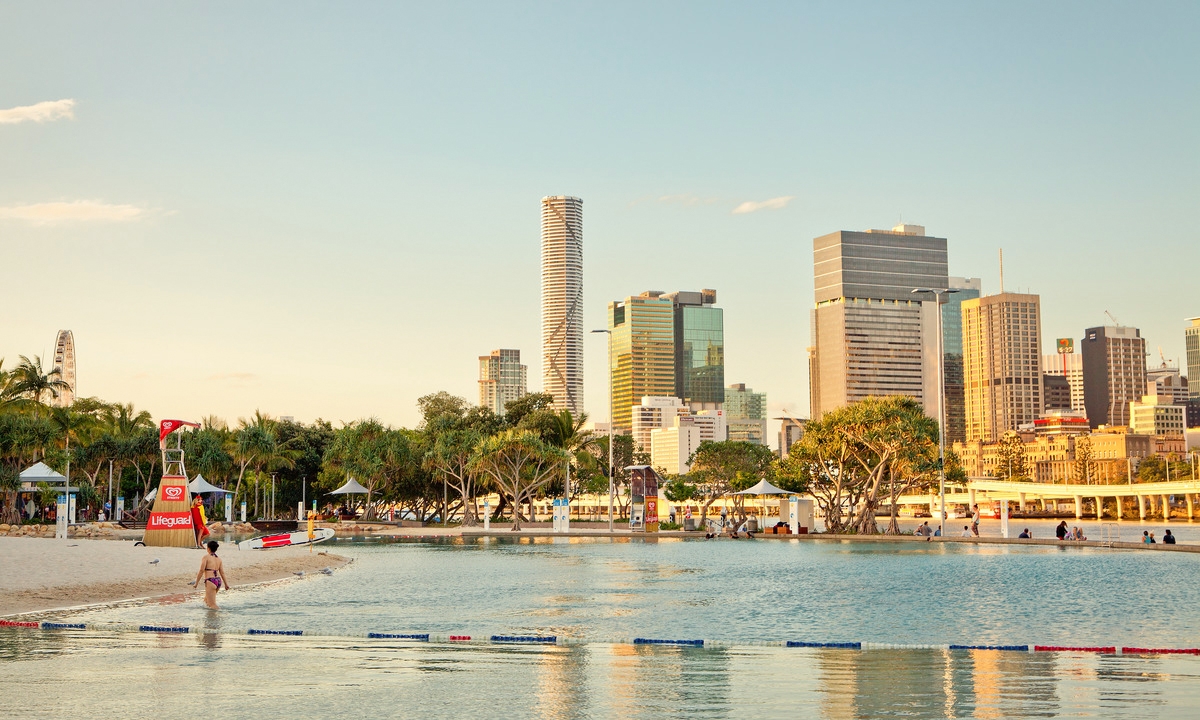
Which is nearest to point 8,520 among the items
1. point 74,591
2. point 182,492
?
point 182,492

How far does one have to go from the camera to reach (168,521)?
4372 centimetres

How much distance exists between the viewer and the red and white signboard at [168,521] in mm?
43625

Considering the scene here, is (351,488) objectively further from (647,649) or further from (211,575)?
(647,649)

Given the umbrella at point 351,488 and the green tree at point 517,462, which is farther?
the umbrella at point 351,488

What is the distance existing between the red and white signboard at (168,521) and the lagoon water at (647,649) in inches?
377

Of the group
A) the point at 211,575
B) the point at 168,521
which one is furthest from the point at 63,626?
the point at 168,521

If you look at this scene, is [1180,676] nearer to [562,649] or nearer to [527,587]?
[562,649]

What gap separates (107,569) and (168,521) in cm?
1174

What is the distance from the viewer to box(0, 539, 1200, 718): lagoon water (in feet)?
42.1

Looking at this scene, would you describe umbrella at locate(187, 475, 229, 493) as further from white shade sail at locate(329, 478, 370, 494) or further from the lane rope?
the lane rope

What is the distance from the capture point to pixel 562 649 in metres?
18.1

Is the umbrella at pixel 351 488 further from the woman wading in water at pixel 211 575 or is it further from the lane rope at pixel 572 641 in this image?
the lane rope at pixel 572 641

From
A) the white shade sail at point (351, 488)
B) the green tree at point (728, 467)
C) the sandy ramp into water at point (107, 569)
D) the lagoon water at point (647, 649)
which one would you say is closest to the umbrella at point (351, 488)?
the white shade sail at point (351, 488)

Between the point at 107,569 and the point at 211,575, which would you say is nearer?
the point at 211,575
